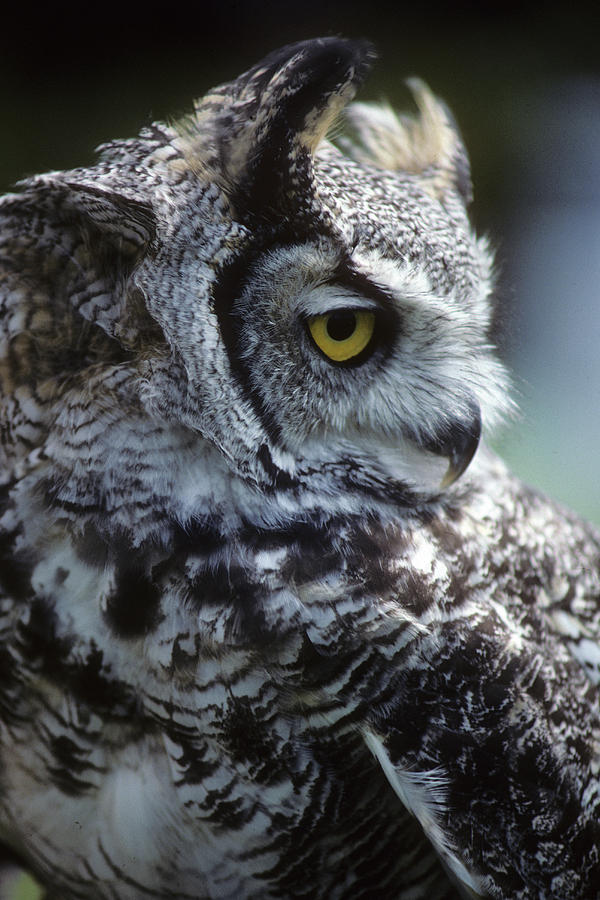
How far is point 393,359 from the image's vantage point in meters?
0.96

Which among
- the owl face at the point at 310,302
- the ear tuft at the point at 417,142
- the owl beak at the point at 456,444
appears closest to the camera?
the owl face at the point at 310,302

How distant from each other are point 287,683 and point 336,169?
63cm

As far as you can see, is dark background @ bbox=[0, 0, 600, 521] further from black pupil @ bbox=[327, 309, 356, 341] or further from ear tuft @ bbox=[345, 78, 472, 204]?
black pupil @ bbox=[327, 309, 356, 341]

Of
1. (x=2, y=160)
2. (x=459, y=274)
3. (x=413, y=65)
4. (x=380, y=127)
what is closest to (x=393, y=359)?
(x=459, y=274)

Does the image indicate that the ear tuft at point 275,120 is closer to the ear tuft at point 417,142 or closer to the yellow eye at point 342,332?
the yellow eye at point 342,332

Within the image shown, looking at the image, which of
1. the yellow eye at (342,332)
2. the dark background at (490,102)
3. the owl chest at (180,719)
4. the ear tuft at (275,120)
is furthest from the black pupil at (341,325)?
the dark background at (490,102)

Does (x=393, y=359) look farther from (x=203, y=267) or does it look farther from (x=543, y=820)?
(x=543, y=820)

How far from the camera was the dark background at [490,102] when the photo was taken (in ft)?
4.90

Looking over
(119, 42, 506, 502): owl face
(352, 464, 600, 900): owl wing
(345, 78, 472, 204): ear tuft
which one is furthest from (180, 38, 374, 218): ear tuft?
(352, 464, 600, 900): owl wing

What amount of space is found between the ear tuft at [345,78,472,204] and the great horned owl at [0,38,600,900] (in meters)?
0.30

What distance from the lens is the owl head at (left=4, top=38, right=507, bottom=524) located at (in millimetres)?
823

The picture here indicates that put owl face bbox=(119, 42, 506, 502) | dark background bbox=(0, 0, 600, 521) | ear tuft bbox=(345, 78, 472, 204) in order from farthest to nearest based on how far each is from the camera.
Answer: dark background bbox=(0, 0, 600, 521) < ear tuft bbox=(345, 78, 472, 204) < owl face bbox=(119, 42, 506, 502)

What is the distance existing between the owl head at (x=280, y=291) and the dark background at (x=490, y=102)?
0.20 meters

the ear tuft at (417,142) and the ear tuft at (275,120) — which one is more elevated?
the ear tuft at (417,142)
